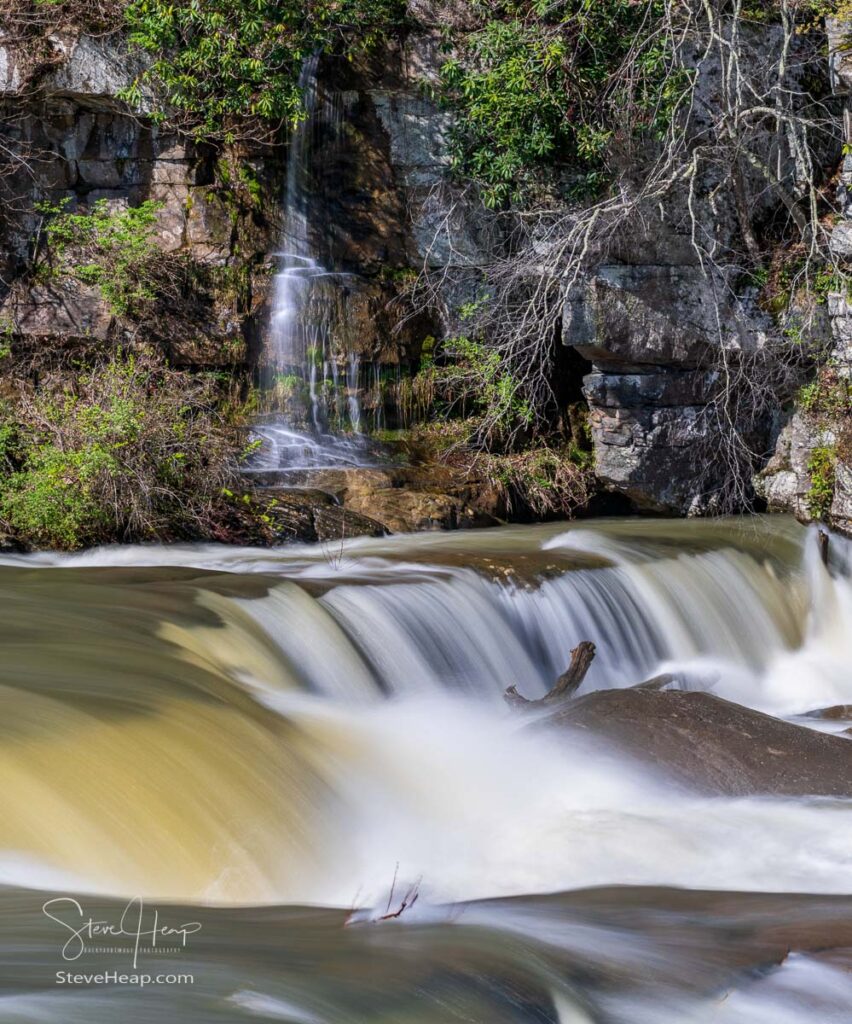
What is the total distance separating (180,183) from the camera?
11.7 m

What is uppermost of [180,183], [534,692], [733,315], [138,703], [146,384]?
[180,183]

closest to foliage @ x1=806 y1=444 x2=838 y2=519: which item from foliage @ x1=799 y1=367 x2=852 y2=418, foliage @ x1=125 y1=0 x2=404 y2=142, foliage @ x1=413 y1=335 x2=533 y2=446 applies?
foliage @ x1=799 y1=367 x2=852 y2=418

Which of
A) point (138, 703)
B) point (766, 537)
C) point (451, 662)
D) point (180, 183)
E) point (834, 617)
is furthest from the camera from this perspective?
point (180, 183)

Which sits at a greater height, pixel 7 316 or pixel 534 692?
pixel 7 316

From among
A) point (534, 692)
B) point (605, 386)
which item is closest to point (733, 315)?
point (605, 386)

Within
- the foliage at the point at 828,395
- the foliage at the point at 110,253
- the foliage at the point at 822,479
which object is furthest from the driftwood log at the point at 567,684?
the foliage at the point at 110,253

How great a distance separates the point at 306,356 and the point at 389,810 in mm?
7394

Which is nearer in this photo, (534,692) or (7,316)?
(534,692)

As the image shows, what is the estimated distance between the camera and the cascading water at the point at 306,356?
11031 millimetres

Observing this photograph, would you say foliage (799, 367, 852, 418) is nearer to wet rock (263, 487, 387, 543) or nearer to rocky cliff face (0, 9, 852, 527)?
rocky cliff face (0, 9, 852, 527)

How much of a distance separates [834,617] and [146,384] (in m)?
6.43

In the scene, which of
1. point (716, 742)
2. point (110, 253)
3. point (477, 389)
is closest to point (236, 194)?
point (110, 253)

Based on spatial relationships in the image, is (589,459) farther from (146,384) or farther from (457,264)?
(146,384)

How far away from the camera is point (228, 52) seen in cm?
1118
